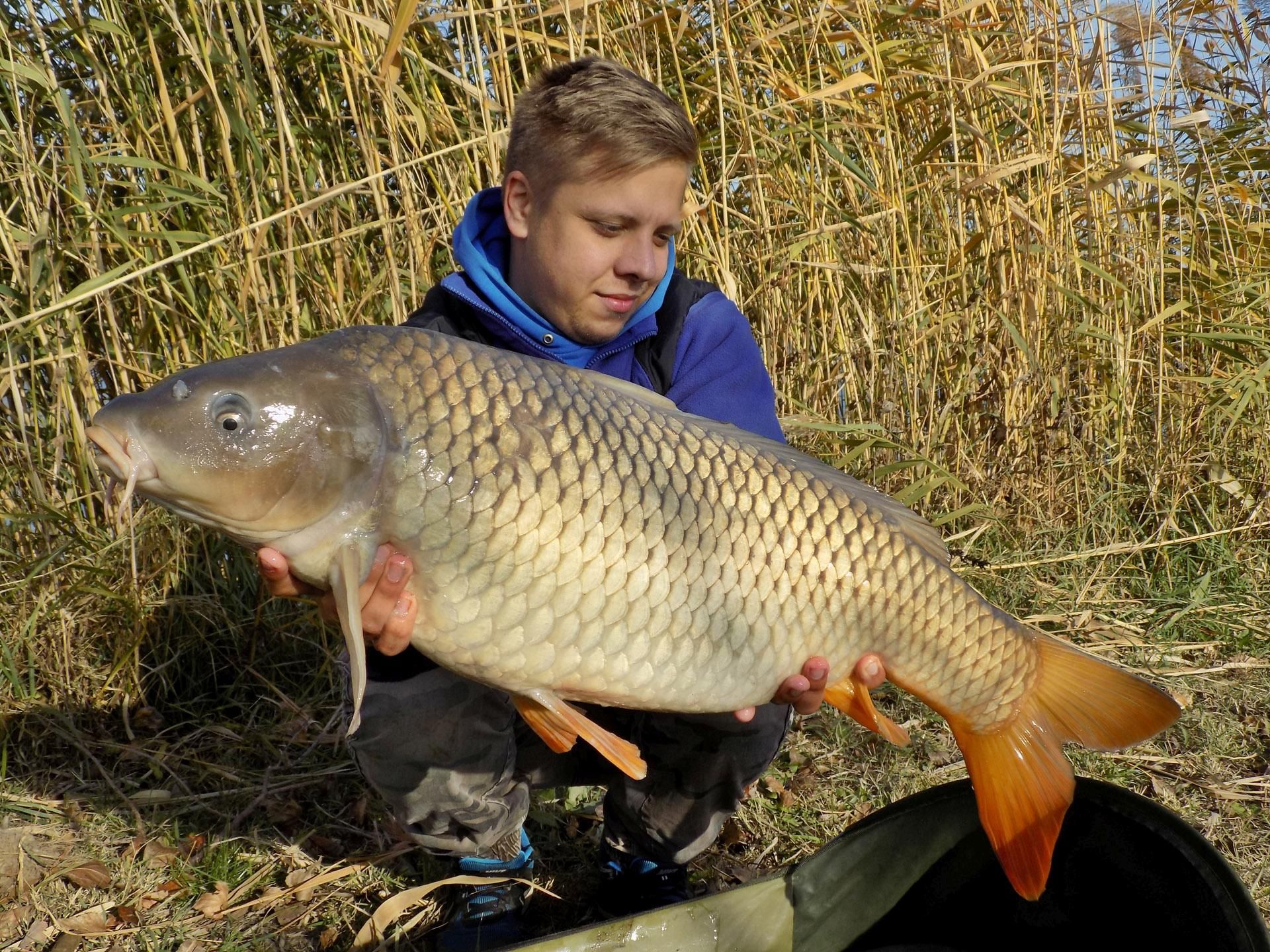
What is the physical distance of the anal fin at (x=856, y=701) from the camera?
1.36 m

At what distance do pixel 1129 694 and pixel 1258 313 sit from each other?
1.79 meters

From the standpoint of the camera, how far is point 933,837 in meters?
1.47

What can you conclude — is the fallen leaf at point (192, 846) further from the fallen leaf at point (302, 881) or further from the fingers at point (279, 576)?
the fingers at point (279, 576)

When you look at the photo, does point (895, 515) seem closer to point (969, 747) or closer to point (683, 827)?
point (969, 747)

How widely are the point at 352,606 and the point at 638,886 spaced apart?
0.76 meters

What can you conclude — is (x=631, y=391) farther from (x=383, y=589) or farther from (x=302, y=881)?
(x=302, y=881)

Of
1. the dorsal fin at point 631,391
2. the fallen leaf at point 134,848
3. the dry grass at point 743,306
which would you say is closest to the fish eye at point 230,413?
the dorsal fin at point 631,391

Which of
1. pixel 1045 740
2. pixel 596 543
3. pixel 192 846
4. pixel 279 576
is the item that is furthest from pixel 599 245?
pixel 192 846

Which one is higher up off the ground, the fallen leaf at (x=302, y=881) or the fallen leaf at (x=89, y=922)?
the fallen leaf at (x=89, y=922)

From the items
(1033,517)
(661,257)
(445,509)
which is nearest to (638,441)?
(445,509)

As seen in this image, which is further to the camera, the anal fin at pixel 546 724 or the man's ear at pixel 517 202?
the man's ear at pixel 517 202

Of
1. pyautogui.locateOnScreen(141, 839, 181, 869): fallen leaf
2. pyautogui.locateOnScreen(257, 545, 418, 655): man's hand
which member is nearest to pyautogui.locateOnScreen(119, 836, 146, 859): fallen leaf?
pyautogui.locateOnScreen(141, 839, 181, 869): fallen leaf

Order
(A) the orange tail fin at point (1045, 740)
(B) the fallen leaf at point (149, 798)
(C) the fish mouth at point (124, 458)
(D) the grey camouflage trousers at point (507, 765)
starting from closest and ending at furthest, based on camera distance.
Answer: (C) the fish mouth at point (124, 458), (A) the orange tail fin at point (1045, 740), (D) the grey camouflage trousers at point (507, 765), (B) the fallen leaf at point (149, 798)

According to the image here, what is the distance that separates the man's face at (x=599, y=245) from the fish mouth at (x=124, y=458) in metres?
0.68
